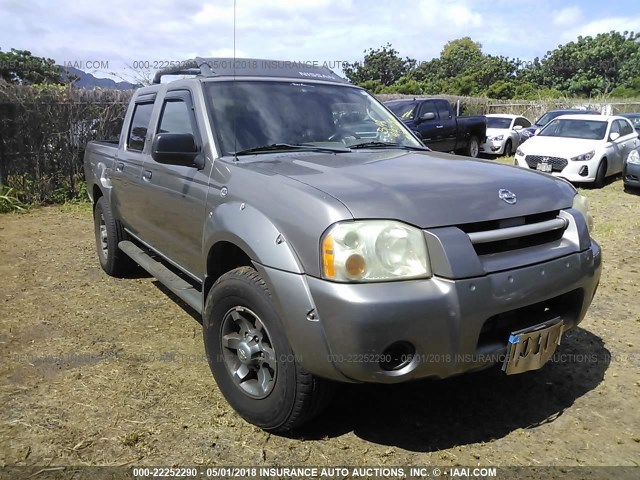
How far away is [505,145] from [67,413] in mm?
16709

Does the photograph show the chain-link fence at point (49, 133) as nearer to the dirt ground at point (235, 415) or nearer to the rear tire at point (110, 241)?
the rear tire at point (110, 241)

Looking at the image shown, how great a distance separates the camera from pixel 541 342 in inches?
106

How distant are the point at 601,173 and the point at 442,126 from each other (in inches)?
180

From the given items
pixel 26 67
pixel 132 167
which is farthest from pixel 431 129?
pixel 26 67

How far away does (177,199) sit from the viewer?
3.65m

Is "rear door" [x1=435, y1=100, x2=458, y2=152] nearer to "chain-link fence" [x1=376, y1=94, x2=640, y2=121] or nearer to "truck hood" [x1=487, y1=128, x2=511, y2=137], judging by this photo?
"truck hood" [x1=487, y1=128, x2=511, y2=137]

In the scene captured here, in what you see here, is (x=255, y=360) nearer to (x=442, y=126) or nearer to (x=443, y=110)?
(x=442, y=126)

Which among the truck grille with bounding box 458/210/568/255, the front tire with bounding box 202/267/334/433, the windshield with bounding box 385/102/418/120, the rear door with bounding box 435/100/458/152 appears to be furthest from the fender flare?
the rear door with bounding box 435/100/458/152

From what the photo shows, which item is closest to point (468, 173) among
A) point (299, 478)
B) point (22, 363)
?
point (299, 478)

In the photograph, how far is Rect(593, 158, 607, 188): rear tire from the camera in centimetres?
1134

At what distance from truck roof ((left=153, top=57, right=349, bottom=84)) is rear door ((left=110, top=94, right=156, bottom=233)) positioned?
0.48m

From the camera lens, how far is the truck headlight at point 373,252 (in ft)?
7.66

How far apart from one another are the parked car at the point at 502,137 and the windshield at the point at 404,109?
438 centimetres

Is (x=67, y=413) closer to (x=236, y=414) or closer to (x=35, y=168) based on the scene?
(x=236, y=414)
